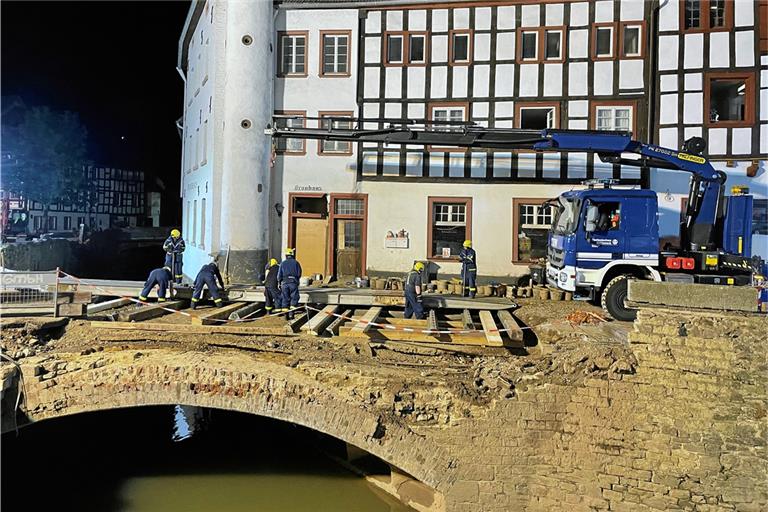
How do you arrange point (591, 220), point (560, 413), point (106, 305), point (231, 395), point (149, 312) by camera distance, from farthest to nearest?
point (106, 305) → point (591, 220) → point (149, 312) → point (231, 395) → point (560, 413)

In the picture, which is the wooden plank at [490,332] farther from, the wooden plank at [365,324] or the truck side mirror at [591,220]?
the truck side mirror at [591,220]

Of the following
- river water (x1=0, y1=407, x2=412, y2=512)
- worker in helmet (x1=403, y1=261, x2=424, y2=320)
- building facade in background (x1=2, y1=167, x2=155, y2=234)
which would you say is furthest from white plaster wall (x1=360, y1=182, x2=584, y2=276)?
building facade in background (x1=2, y1=167, x2=155, y2=234)

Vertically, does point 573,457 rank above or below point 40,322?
below

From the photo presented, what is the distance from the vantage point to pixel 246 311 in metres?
11.7

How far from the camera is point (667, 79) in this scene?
15.8 meters

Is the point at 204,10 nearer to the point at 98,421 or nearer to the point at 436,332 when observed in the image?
the point at 98,421

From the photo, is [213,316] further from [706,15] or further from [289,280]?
[706,15]

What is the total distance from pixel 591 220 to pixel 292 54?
39.7ft

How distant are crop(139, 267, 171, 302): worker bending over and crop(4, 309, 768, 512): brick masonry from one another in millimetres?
3356

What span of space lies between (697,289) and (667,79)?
11.0 metres

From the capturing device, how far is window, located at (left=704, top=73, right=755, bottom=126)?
15.3m

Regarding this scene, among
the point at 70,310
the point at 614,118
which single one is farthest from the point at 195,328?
the point at 614,118

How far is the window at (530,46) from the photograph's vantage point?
1645cm

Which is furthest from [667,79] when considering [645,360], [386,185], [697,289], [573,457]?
[573,457]
